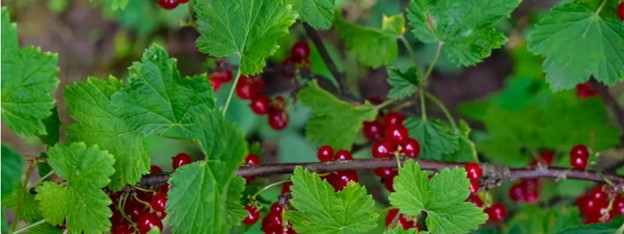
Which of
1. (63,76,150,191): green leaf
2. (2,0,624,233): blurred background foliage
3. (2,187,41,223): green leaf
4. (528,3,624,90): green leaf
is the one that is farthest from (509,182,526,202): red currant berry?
(2,187,41,223): green leaf

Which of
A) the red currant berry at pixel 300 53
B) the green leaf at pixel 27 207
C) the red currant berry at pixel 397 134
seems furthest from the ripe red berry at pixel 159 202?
the red currant berry at pixel 300 53

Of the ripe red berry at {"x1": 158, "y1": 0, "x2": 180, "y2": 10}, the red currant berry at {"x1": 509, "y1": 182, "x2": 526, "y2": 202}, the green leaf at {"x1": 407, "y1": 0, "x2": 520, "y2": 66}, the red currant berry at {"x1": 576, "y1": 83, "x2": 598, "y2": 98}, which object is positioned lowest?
the red currant berry at {"x1": 509, "y1": 182, "x2": 526, "y2": 202}

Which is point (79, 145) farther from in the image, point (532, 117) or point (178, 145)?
point (178, 145)

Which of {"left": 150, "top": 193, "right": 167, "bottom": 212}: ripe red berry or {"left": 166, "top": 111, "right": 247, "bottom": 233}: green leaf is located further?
{"left": 150, "top": 193, "right": 167, "bottom": 212}: ripe red berry

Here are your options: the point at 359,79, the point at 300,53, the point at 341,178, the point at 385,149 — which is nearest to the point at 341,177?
the point at 341,178

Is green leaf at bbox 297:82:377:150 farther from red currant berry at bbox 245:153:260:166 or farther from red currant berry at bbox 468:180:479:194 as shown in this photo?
red currant berry at bbox 468:180:479:194
